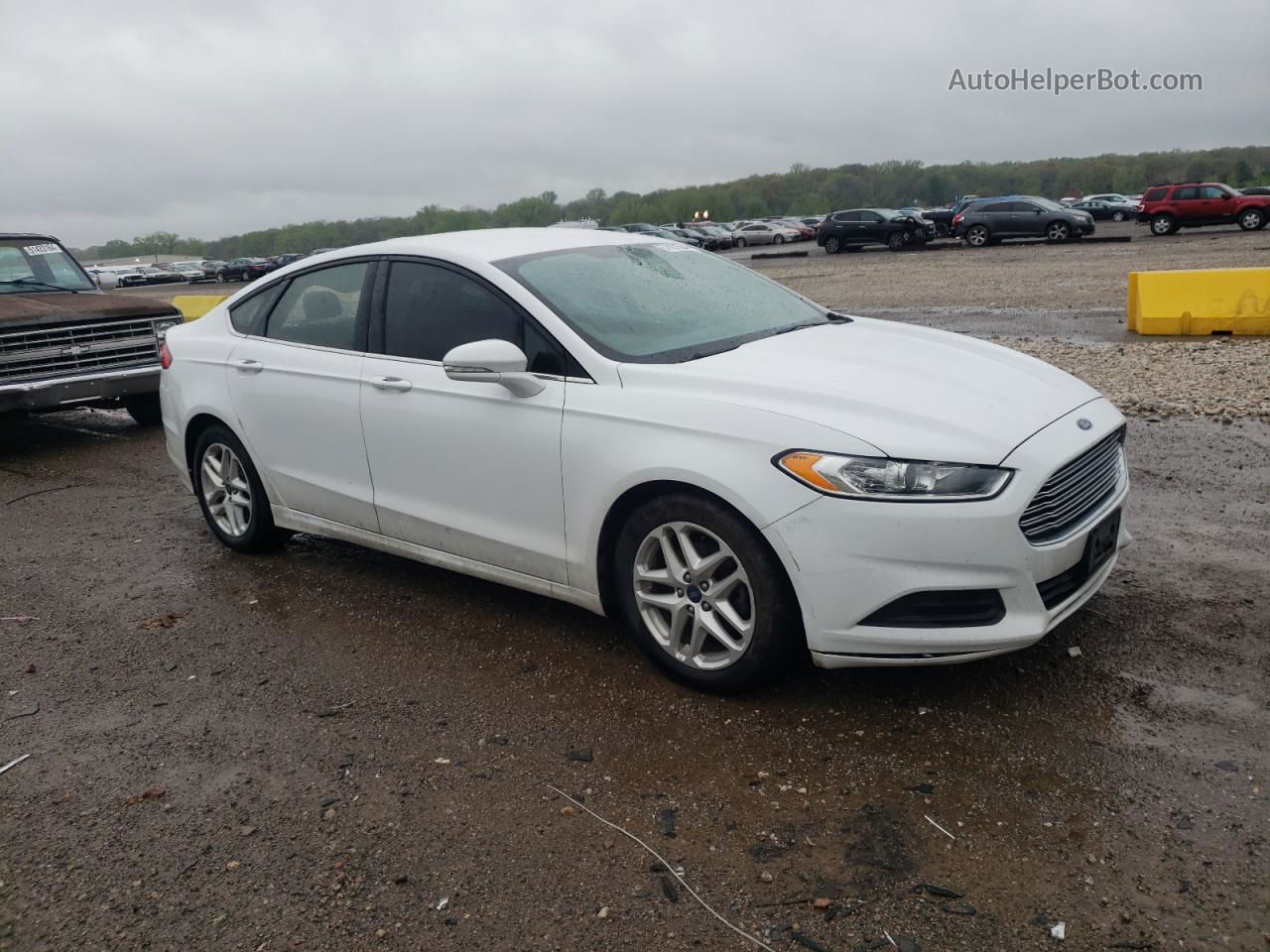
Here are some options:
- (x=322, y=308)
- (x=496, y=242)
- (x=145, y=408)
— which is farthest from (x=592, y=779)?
(x=145, y=408)

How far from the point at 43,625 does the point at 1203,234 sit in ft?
116

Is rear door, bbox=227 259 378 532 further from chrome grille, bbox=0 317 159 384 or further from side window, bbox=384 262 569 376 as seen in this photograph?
chrome grille, bbox=0 317 159 384

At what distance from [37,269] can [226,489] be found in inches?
242

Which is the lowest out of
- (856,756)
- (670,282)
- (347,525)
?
(856,756)

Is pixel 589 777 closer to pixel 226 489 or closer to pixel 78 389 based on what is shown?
pixel 226 489

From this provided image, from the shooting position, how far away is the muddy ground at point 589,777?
9.04 ft

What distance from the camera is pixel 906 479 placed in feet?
11.0

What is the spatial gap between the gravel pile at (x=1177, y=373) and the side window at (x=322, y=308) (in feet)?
19.1

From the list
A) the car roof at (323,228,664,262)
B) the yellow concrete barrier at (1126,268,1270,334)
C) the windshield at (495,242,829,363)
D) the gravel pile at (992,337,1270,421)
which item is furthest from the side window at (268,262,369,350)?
the yellow concrete barrier at (1126,268,1270,334)

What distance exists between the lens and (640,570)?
387cm

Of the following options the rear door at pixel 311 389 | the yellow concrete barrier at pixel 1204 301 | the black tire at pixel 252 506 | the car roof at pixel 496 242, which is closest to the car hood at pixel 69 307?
the black tire at pixel 252 506

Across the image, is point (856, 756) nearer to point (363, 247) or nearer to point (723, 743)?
point (723, 743)

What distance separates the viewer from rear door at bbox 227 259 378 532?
4902 mm

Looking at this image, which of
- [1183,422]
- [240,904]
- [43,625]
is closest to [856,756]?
[240,904]
